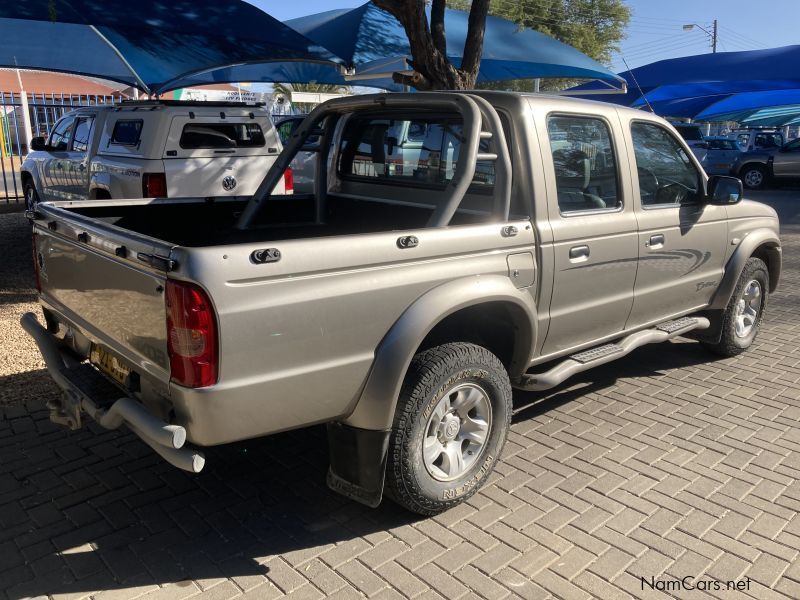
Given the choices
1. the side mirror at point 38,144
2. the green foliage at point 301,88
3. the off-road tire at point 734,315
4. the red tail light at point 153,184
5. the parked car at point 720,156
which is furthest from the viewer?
the green foliage at point 301,88

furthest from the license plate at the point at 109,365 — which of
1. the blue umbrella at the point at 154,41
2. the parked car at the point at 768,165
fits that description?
the parked car at the point at 768,165

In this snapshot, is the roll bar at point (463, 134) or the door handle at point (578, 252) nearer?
the roll bar at point (463, 134)

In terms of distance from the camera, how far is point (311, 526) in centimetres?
338

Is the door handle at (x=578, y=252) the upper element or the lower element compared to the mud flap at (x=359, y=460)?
upper

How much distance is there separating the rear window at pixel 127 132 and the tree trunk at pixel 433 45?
10.2ft

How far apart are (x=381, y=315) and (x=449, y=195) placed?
842mm

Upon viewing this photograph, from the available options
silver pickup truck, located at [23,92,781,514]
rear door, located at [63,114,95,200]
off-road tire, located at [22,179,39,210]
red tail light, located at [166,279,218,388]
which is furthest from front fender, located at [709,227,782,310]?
off-road tire, located at [22,179,39,210]

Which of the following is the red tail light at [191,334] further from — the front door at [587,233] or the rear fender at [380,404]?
the front door at [587,233]

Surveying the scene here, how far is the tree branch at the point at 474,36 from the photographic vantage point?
8.12m

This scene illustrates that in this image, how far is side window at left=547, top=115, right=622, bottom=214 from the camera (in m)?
3.92

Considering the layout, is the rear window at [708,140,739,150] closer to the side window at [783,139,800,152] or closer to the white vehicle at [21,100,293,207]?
the side window at [783,139,800,152]

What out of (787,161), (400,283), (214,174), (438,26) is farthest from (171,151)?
(787,161)

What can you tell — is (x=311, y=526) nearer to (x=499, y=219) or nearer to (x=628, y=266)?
(x=499, y=219)

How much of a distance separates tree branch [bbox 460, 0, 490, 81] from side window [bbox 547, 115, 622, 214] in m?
4.27
